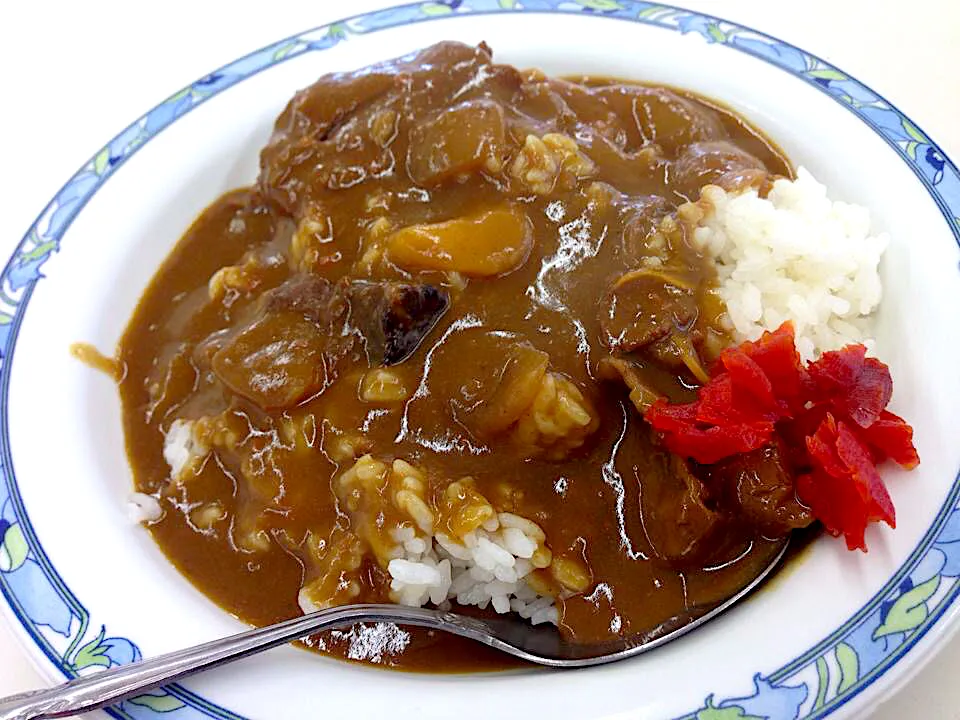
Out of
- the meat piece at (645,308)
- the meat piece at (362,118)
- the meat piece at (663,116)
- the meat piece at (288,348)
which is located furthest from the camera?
the meat piece at (663,116)

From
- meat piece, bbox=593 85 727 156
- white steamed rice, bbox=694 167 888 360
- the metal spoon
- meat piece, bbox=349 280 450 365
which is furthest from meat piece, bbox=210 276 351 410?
meat piece, bbox=593 85 727 156

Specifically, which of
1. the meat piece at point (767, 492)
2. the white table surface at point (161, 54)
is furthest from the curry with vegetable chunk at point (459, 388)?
the white table surface at point (161, 54)

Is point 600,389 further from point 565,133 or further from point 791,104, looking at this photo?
point 791,104

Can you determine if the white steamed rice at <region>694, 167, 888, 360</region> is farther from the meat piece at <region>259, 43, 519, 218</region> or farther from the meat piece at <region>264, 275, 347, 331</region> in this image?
the meat piece at <region>264, 275, 347, 331</region>

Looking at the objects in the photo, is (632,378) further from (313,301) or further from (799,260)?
(313,301)

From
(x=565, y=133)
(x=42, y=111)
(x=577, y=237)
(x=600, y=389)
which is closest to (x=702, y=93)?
(x=565, y=133)

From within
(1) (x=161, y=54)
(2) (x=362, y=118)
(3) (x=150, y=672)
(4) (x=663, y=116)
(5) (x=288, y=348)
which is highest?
(1) (x=161, y=54)

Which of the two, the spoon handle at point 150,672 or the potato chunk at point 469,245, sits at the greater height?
the potato chunk at point 469,245

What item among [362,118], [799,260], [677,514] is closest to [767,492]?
[677,514]

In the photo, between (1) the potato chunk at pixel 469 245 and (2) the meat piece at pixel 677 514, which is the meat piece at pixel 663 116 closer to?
(1) the potato chunk at pixel 469 245
